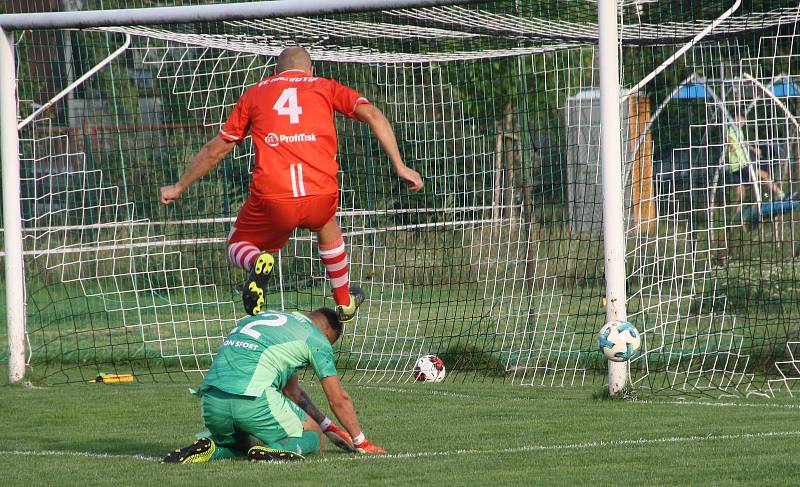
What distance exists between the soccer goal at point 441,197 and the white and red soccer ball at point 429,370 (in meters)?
0.39

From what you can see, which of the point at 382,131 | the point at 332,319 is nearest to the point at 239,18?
the point at 382,131

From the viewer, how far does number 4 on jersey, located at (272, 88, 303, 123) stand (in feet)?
27.3

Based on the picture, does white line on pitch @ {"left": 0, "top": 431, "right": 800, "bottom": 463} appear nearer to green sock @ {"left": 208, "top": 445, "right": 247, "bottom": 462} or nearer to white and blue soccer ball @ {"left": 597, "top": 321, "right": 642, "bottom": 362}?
green sock @ {"left": 208, "top": 445, "right": 247, "bottom": 462}

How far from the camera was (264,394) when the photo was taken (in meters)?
7.04

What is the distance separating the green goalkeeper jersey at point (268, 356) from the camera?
278 inches

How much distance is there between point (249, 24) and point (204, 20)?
0.82 m

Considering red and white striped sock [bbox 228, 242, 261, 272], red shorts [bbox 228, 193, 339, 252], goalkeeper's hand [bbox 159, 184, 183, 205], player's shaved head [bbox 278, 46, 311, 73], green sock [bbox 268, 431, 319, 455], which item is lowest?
green sock [bbox 268, 431, 319, 455]

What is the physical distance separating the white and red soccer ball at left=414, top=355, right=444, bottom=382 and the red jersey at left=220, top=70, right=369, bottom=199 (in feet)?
12.6

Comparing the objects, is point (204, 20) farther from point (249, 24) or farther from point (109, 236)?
point (109, 236)

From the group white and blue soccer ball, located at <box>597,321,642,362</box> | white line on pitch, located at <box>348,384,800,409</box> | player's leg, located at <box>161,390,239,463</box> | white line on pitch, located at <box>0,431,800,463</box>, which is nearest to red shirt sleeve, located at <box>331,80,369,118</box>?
player's leg, located at <box>161,390,239,463</box>

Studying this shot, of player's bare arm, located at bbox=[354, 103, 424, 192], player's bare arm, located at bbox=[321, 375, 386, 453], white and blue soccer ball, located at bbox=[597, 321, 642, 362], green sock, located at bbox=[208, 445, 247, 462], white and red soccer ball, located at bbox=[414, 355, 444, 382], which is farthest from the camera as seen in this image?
white and red soccer ball, located at bbox=[414, 355, 444, 382]

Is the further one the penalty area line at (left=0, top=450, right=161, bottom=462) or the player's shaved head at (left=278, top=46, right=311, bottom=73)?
the player's shaved head at (left=278, top=46, right=311, bottom=73)

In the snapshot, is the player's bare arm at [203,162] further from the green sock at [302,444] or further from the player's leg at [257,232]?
the green sock at [302,444]

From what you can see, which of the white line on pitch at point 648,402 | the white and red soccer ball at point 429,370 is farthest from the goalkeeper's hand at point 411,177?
the white and red soccer ball at point 429,370
